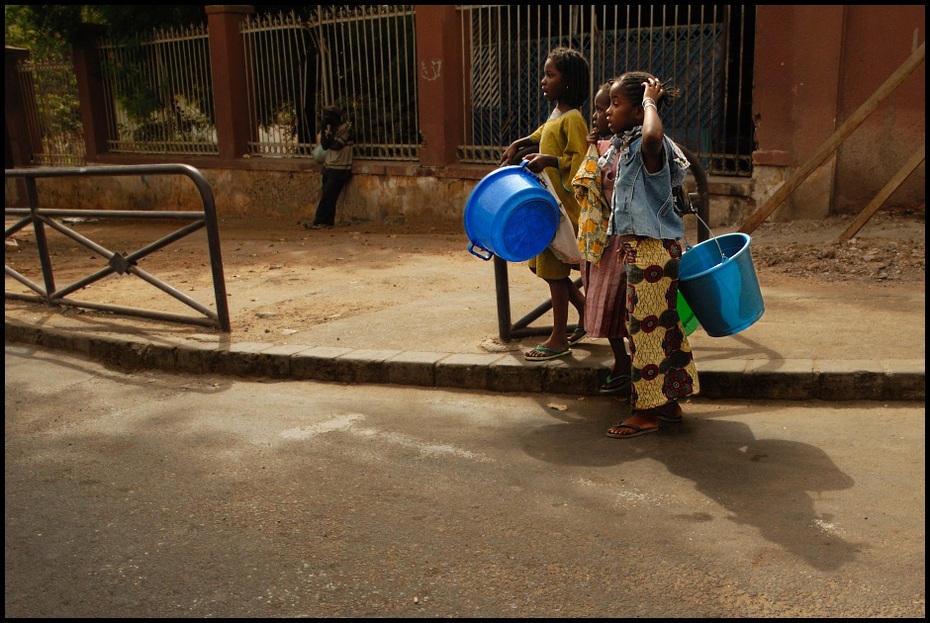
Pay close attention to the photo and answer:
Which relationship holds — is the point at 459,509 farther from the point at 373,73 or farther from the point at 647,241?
the point at 373,73

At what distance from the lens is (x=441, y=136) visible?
12172 mm

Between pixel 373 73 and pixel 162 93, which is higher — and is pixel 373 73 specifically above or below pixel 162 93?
above

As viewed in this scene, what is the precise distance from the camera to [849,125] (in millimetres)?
7562

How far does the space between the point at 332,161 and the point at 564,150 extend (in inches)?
327

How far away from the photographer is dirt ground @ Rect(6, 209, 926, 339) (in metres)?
7.05

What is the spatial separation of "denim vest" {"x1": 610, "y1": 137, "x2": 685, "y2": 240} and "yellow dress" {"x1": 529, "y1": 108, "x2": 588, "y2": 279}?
2.42 feet

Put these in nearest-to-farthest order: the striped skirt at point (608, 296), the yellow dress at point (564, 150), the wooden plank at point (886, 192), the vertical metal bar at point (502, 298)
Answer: the striped skirt at point (608, 296) → the yellow dress at point (564, 150) → the vertical metal bar at point (502, 298) → the wooden plank at point (886, 192)

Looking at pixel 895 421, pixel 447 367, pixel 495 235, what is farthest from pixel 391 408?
pixel 895 421

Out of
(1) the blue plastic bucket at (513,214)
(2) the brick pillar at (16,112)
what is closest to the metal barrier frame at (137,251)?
(1) the blue plastic bucket at (513,214)

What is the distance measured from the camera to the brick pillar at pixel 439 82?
12.0 m

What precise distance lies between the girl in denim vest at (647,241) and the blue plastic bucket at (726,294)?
0.31 feet

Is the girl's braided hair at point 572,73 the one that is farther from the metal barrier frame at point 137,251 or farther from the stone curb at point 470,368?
the metal barrier frame at point 137,251

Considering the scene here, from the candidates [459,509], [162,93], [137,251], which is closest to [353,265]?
[137,251]

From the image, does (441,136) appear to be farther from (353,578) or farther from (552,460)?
(353,578)
